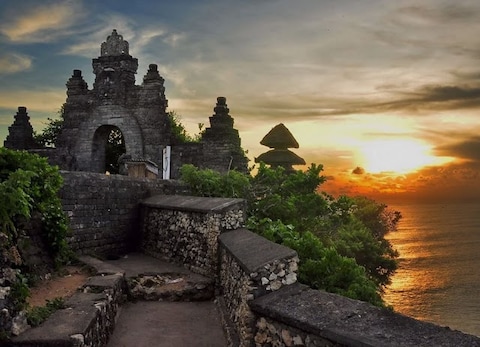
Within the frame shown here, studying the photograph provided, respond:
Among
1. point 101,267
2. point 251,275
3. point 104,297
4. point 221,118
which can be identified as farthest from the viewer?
point 221,118

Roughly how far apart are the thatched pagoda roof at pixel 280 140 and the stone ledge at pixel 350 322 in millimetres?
16475

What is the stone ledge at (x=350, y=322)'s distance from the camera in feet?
13.5

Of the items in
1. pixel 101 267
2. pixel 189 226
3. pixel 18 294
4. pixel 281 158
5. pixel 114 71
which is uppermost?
pixel 114 71

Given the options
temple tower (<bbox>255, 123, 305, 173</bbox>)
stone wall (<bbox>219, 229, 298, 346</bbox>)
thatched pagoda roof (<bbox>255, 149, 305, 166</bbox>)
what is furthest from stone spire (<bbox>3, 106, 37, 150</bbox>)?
stone wall (<bbox>219, 229, 298, 346</bbox>)

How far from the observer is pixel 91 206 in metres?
12.4

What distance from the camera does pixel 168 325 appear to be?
27.0 feet

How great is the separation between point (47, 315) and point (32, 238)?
9.54 ft

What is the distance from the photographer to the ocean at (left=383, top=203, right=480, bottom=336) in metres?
22.9

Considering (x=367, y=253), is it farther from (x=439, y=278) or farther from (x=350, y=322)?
(x=350, y=322)

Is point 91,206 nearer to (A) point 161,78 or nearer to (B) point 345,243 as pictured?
(B) point 345,243

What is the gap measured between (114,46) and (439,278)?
2013 centimetres

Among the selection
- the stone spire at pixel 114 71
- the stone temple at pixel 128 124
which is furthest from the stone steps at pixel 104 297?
the stone spire at pixel 114 71

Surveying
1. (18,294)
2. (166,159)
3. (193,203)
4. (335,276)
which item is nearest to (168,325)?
(18,294)

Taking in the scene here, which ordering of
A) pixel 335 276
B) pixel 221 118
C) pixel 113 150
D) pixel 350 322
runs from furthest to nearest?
pixel 113 150
pixel 221 118
pixel 335 276
pixel 350 322
